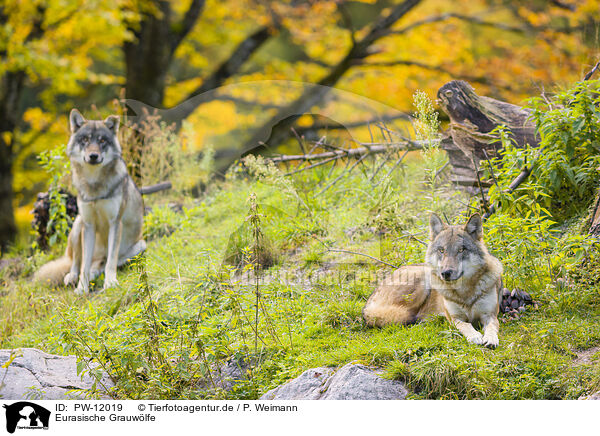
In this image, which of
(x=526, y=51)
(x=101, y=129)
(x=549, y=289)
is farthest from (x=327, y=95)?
(x=526, y=51)

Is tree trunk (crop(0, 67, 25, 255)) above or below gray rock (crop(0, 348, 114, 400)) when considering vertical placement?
above

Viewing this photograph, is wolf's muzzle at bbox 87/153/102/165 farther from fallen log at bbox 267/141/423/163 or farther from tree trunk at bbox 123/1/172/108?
tree trunk at bbox 123/1/172/108

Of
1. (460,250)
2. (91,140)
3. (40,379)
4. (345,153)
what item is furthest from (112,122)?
(460,250)

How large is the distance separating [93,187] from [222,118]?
375 centimetres

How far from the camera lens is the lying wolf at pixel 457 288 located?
3.87 m

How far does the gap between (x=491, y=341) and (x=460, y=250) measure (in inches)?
25.0

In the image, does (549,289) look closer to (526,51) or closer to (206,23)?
(526,51)

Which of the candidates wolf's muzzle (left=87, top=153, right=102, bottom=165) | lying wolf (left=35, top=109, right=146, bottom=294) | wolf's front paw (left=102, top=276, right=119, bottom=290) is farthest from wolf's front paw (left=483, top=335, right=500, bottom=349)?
wolf's muzzle (left=87, top=153, right=102, bottom=165)

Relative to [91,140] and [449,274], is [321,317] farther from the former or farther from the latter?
[91,140]

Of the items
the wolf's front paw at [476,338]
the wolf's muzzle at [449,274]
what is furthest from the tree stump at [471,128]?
the wolf's front paw at [476,338]

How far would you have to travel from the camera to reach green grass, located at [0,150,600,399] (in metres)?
3.57

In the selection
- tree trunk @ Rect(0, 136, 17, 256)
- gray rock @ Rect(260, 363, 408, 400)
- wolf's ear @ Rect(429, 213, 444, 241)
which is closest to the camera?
gray rock @ Rect(260, 363, 408, 400)
